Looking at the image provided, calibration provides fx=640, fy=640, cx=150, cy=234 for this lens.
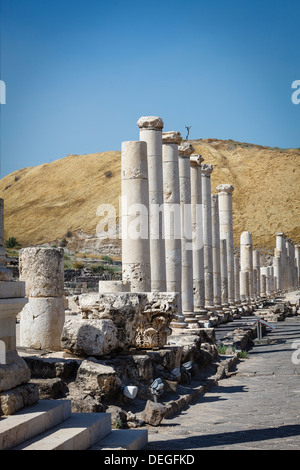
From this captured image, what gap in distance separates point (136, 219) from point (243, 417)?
20.7 feet

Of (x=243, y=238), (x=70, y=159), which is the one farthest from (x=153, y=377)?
(x=70, y=159)

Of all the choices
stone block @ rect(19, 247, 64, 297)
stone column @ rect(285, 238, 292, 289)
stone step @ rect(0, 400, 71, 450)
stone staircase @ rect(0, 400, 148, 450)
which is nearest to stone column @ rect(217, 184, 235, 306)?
stone block @ rect(19, 247, 64, 297)

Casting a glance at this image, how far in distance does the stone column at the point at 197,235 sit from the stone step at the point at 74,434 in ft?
46.5

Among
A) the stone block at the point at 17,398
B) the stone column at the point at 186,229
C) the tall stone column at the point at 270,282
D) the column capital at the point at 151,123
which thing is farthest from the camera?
the tall stone column at the point at 270,282

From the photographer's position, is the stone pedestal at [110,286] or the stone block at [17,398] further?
the stone pedestal at [110,286]

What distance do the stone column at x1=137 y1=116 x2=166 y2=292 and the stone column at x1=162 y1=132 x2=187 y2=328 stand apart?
121cm

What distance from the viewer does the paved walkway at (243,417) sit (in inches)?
259

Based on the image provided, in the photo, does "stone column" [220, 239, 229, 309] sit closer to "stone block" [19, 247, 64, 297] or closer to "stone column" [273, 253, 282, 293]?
"stone block" [19, 247, 64, 297]

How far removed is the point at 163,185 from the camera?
54.6 feet

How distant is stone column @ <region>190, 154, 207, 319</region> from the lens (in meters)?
20.3

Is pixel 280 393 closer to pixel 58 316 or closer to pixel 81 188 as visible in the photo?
pixel 58 316

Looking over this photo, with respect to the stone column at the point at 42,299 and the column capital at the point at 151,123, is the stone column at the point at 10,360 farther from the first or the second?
the column capital at the point at 151,123

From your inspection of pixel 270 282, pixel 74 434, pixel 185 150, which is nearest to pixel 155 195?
pixel 185 150

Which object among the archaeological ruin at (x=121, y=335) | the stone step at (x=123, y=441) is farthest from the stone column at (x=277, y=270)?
the stone step at (x=123, y=441)
